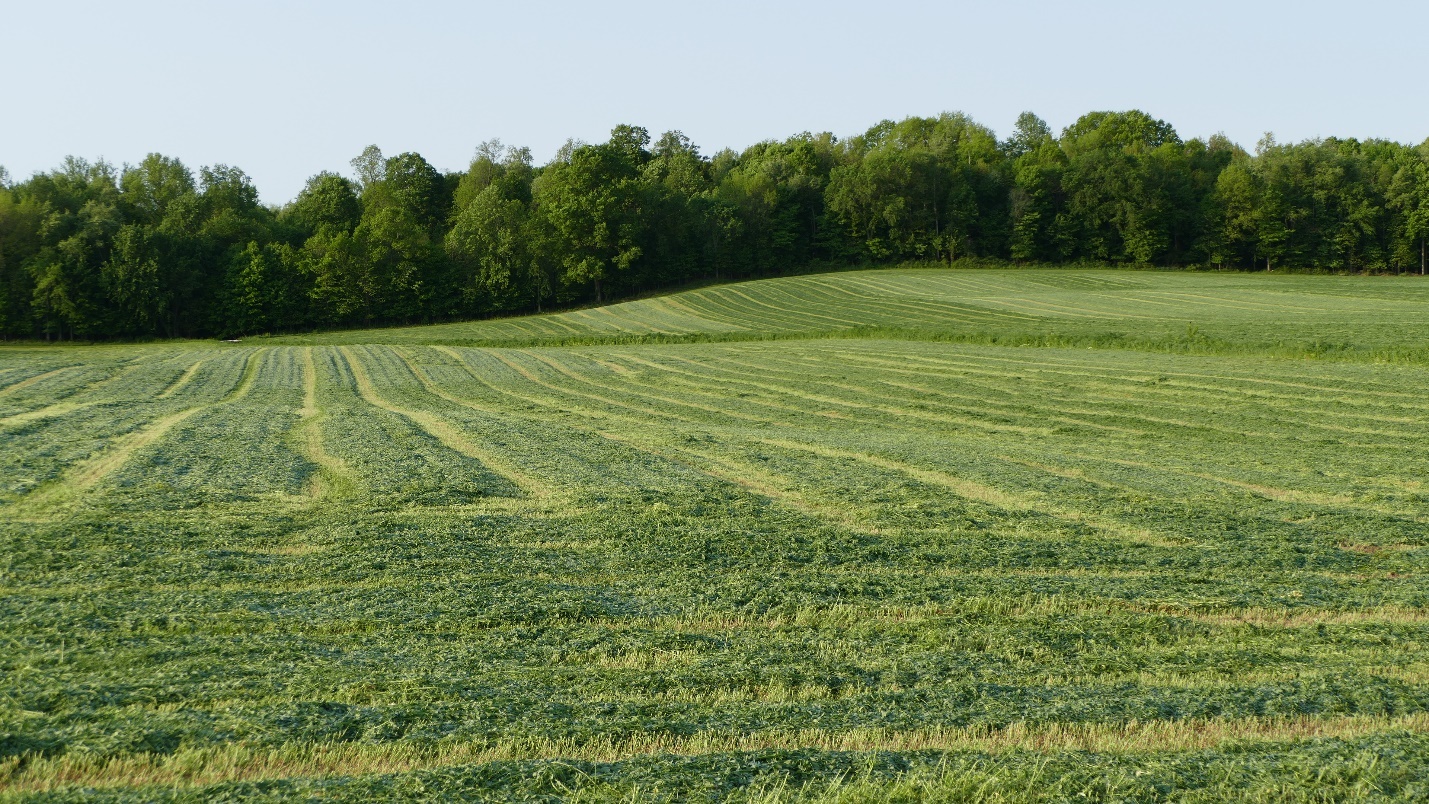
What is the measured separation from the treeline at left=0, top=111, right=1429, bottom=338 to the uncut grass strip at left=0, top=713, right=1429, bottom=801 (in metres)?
79.4

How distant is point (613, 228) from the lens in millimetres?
89625

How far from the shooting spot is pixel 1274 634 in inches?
399

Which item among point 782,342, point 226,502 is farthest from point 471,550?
point 782,342

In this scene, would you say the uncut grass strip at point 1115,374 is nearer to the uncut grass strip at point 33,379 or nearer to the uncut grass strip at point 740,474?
the uncut grass strip at point 740,474

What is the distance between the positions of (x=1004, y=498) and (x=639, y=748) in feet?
37.8

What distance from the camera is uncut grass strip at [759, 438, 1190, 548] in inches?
576

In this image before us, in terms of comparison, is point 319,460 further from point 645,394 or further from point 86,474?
point 645,394

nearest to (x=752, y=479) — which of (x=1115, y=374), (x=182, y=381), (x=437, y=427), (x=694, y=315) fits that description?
(x=437, y=427)

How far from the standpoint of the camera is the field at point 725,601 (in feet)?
21.8

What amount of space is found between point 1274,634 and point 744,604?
17.3ft

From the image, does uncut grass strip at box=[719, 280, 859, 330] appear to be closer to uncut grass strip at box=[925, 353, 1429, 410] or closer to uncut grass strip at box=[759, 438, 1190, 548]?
uncut grass strip at box=[925, 353, 1429, 410]

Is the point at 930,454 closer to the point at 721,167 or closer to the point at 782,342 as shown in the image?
the point at 782,342

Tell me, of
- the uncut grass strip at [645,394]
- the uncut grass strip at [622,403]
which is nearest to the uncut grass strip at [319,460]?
the uncut grass strip at [622,403]

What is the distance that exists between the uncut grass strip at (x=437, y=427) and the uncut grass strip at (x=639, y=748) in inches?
426
